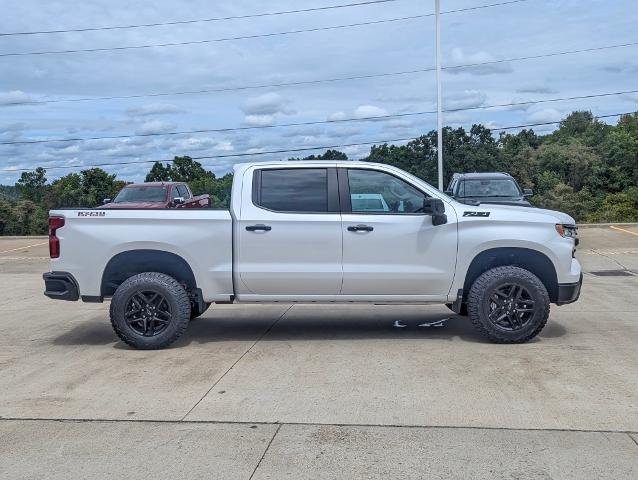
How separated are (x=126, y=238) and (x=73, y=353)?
139 cm

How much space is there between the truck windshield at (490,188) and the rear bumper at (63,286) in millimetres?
10537

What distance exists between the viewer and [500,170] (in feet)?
146

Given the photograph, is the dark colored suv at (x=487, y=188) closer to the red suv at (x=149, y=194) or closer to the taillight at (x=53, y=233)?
the red suv at (x=149, y=194)

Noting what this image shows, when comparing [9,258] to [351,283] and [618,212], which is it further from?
[618,212]

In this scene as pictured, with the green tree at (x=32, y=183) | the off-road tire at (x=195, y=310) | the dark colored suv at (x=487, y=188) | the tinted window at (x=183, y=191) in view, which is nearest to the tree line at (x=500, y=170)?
the green tree at (x=32, y=183)

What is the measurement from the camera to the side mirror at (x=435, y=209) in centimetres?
723

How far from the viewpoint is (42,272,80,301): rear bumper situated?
7.46 m

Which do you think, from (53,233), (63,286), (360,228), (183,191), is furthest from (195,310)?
(183,191)

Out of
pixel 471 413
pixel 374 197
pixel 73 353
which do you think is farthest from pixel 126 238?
pixel 471 413

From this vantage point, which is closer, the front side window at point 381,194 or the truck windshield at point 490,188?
the front side window at point 381,194

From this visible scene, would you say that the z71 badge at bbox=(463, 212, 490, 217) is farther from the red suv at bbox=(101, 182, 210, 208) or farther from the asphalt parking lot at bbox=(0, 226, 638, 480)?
the red suv at bbox=(101, 182, 210, 208)

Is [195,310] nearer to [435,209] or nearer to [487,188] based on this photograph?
[435,209]

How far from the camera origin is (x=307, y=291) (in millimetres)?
7480

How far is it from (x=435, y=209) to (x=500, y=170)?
127ft
